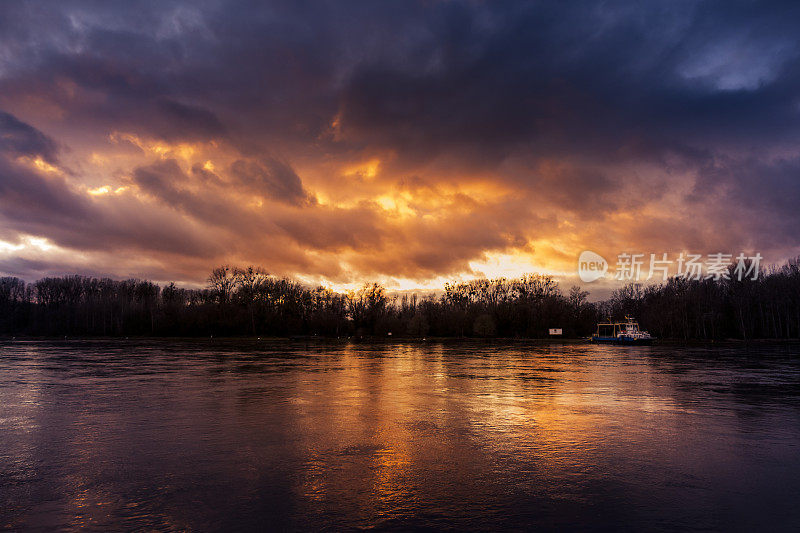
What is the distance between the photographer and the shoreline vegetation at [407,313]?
10206 centimetres

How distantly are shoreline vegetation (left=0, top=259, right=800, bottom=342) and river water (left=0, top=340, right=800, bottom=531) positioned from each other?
93453 mm

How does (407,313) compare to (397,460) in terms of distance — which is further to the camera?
(407,313)

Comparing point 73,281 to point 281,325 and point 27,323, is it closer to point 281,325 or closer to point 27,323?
point 27,323

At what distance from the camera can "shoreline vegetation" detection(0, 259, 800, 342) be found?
102062 mm

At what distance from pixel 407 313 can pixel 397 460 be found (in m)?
135

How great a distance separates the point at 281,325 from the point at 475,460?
380 ft

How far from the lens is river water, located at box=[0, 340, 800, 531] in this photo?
690 cm

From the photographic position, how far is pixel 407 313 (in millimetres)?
144375

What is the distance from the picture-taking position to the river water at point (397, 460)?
22.6 ft

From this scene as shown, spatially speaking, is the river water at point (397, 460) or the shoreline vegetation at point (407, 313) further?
the shoreline vegetation at point (407, 313)

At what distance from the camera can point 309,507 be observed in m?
7.13

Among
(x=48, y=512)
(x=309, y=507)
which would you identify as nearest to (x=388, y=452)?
(x=309, y=507)

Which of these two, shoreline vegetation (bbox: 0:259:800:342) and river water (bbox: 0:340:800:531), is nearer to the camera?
river water (bbox: 0:340:800:531)

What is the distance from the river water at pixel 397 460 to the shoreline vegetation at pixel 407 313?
307ft
